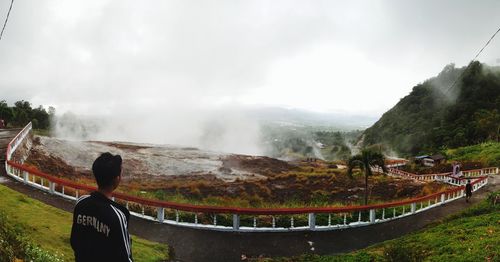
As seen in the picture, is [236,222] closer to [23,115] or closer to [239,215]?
[239,215]

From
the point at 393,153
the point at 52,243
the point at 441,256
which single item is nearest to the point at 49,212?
the point at 52,243

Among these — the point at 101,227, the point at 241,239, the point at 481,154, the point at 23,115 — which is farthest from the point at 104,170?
the point at 23,115

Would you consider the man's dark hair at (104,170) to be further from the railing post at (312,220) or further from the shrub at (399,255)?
the railing post at (312,220)

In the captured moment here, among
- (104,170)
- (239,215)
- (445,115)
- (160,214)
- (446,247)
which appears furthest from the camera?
(445,115)

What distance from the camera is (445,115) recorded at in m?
115

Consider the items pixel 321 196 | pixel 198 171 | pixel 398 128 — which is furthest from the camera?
pixel 398 128

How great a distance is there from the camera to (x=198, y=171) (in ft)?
141

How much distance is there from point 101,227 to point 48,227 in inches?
306

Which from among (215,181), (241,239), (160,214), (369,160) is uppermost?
(369,160)

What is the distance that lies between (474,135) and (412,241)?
283 ft

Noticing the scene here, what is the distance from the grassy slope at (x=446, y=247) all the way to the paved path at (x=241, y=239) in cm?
103

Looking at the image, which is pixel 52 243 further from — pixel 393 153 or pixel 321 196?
pixel 393 153

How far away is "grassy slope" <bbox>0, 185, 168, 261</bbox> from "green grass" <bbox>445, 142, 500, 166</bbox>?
5091 cm

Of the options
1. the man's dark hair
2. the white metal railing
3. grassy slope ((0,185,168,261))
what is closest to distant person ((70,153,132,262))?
the man's dark hair
